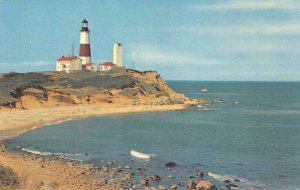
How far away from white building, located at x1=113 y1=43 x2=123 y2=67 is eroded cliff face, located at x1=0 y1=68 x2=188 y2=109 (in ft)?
27.1

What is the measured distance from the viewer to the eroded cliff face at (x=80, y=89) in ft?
256

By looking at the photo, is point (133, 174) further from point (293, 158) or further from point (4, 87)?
point (4, 87)

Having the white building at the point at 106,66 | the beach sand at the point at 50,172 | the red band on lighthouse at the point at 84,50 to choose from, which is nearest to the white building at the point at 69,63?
the red band on lighthouse at the point at 84,50

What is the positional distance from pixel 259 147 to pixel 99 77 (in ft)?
215

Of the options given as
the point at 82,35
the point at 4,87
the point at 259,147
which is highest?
the point at 82,35

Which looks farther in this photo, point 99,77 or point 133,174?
point 99,77

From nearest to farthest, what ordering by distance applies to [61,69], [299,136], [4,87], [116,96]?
1. [299,136]
2. [4,87]
3. [116,96]
4. [61,69]

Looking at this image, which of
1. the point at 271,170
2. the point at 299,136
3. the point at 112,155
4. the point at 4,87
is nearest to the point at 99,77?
the point at 4,87

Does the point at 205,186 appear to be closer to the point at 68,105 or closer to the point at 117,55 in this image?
the point at 68,105

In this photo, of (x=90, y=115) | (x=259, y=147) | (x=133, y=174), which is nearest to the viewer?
(x=133, y=174)

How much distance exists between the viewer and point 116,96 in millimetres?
95812

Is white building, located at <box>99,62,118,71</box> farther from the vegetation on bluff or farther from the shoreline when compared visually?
the vegetation on bluff

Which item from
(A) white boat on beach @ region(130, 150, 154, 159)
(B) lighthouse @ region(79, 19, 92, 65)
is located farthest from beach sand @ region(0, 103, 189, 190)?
(B) lighthouse @ region(79, 19, 92, 65)

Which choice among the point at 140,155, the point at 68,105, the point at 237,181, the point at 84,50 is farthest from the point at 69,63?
the point at 237,181
